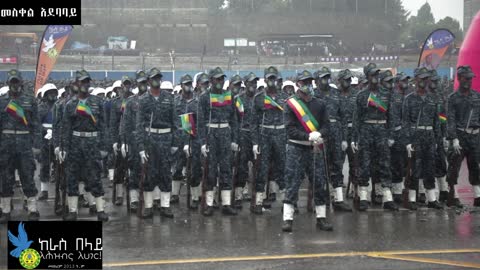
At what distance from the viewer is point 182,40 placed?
185 ft

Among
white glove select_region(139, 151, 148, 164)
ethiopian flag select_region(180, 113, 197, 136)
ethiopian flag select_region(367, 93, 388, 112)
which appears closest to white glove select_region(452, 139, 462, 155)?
ethiopian flag select_region(367, 93, 388, 112)

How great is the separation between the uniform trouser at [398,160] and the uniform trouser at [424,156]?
286 millimetres

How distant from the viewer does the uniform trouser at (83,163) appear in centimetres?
1054

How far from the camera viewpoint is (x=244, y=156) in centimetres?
1208

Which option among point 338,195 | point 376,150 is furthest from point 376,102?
point 338,195

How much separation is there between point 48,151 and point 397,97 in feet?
21.3

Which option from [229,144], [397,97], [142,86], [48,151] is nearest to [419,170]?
[397,97]

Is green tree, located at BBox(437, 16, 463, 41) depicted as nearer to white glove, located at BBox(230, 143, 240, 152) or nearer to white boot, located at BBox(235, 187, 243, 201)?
white boot, located at BBox(235, 187, 243, 201)

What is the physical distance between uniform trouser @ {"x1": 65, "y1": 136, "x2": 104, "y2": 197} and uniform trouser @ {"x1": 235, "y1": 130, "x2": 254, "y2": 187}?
2489 mm

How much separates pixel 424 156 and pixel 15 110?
651 cm

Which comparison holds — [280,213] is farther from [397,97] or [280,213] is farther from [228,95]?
[397,97]

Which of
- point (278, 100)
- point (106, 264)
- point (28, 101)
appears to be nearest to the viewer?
point (106, 264)

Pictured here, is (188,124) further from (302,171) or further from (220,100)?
(302,171)

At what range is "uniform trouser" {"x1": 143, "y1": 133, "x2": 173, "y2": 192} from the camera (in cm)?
1079
